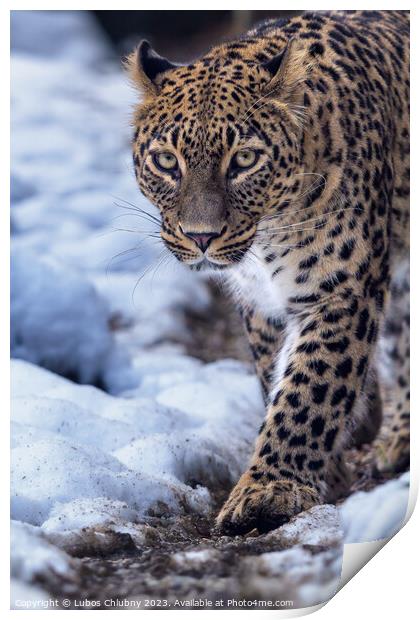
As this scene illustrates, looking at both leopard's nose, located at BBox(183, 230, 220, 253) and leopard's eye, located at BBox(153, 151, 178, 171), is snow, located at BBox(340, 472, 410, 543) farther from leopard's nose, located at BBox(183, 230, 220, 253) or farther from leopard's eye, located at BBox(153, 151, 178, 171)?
leopard's eye, located at BBox(153, 151, 178, 171)

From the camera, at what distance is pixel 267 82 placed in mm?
4492

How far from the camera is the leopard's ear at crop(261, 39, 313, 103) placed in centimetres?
446

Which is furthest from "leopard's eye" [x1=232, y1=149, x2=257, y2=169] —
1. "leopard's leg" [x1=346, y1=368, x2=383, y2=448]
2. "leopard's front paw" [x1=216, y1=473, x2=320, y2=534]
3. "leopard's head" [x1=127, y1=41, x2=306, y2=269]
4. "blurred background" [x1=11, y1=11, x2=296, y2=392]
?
"leopard's leg" [x1=346, y1=368, x2=383, y2=448]

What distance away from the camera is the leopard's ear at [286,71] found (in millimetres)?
4457

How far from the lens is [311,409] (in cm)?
448

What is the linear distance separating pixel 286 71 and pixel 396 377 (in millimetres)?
1882

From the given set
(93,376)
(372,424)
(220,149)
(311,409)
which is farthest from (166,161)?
(372,424)

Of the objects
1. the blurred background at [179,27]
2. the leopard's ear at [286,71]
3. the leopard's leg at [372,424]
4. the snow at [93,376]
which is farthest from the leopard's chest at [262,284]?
the blurred background at [179,27]

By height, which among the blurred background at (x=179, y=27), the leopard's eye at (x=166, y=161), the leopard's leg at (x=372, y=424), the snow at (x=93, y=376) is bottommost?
the leopard's leg at (x=372, y=424)

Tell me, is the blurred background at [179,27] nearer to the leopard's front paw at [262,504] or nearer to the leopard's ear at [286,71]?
the leopard's ear at [286,71]

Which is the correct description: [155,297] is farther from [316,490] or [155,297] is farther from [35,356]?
[316,490]

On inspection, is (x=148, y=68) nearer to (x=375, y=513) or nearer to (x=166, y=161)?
(x=166, y=161)

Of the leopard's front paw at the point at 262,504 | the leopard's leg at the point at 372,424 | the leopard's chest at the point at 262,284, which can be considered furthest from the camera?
the leopard's leg at the point at 372,424
